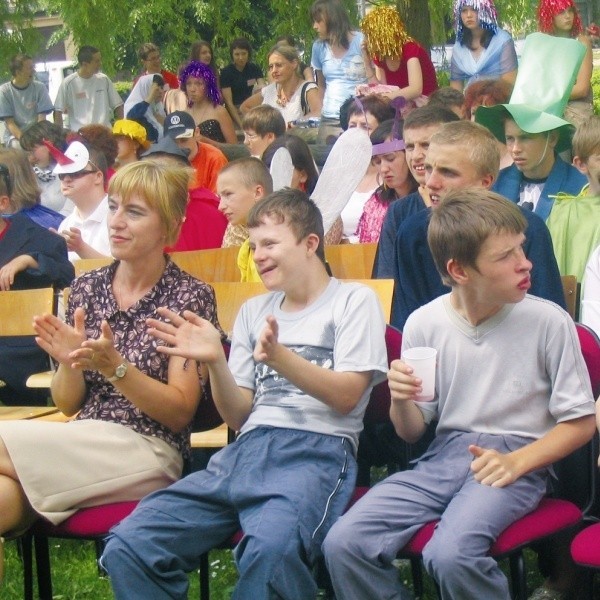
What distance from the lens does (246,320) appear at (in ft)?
12.9

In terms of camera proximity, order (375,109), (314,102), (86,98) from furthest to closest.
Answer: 1. (86,98)
2. (314,102)
3. (375,109)

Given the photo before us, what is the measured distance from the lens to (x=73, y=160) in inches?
250

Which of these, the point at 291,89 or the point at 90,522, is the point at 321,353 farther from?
the point at 291,89

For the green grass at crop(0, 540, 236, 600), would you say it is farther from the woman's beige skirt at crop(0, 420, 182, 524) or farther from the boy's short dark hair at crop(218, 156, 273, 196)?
the boy's short dark hair at crop(218, 156, 273, 196)

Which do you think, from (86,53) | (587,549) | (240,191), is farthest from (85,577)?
(86,53)

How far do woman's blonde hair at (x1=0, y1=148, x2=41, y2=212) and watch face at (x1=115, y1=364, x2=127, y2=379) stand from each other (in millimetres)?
2949

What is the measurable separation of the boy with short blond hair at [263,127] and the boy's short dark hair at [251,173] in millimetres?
1863

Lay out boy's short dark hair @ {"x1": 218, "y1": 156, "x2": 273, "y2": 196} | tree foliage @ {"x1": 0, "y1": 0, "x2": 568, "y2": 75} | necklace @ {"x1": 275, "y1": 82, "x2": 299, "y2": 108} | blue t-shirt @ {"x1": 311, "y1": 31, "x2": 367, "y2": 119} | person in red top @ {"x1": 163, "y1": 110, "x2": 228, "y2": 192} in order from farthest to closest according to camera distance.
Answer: tree foliage @ {"x1": 0, "y1": 0, "x2": 568, "y2": 75}, necklace @ {"x1": 275, "y1": 82, "x2": 299, "y2": 108}, blue t-shirt @ {"x1": 311, "y1": 31, "x2": 367, "y2": 119}, person in red top @ {"x1": 163, "y1": 110, "x2": 228, "y2": 192}, boy's short dark hair @ {"x1": 218, "y1": 156, "x2": 273, "y2": 196}

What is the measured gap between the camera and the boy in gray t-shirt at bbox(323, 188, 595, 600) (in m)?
3.24

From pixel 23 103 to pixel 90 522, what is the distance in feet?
34.5

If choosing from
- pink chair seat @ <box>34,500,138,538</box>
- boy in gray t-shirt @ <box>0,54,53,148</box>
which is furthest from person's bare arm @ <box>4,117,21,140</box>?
pink chair seat @ <box>34,500,138,538</box>

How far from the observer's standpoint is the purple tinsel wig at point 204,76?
1126cm

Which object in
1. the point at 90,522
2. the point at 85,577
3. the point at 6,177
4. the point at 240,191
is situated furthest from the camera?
the point at 6,177

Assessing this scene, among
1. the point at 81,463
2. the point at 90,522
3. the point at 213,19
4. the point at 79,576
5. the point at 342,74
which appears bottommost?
the point at 79,576
